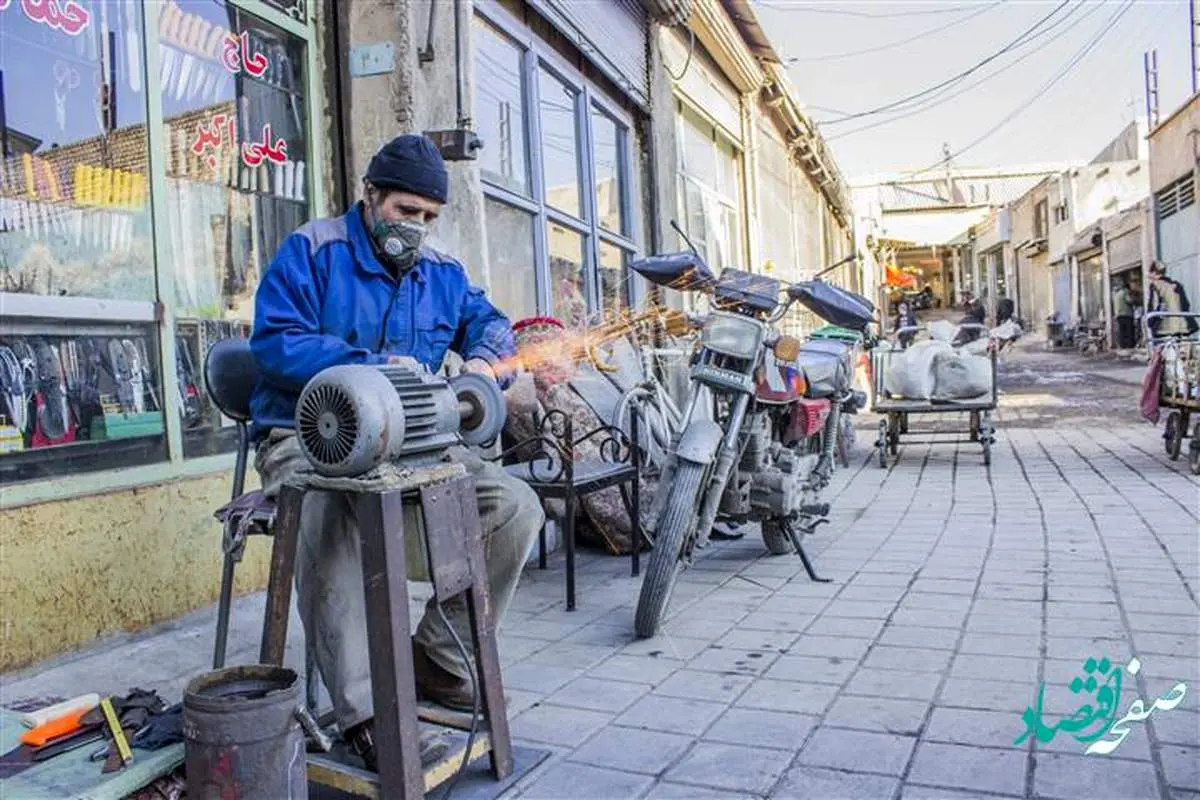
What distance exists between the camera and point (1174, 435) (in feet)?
25.8

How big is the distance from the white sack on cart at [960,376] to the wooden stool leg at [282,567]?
7.29 metres

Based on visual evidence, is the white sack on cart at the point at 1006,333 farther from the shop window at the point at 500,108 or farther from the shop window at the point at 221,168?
the shop window at the point at 221,168

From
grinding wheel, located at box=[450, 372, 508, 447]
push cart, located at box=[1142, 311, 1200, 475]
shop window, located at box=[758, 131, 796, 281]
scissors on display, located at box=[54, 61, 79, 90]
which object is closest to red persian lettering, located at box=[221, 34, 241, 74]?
scissors on display, located at box=[54, 61, 79, 90]

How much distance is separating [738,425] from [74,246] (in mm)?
2597

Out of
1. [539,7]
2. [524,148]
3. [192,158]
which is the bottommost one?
→ [192,158]

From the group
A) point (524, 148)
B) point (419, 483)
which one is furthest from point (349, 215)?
point (524, 148)

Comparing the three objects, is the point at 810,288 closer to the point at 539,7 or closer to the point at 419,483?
the point at 419,483

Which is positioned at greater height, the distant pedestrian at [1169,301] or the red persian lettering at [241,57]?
the red persian lettering at [241,57]

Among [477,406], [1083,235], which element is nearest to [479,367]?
[477,406]

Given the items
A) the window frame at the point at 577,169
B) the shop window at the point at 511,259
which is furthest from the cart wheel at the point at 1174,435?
the shop window at the point at 511,259

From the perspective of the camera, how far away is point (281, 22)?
4.38 metres

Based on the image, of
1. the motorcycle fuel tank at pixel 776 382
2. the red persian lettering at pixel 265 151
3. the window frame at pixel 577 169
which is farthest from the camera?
the window frame at pixel 577 169

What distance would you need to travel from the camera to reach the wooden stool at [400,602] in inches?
84.0

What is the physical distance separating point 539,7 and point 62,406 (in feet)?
14.8
